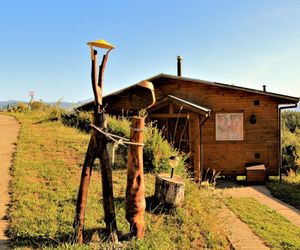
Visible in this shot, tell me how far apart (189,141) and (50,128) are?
5.30m

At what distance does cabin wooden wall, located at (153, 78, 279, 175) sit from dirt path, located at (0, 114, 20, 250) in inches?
272

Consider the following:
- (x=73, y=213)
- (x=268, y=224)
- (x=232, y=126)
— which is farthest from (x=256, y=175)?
(x=73, y=213)

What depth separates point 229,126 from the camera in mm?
13523

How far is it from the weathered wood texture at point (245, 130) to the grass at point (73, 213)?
690cm

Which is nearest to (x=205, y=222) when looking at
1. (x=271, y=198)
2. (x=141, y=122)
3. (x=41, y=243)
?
(x=141, y=122)

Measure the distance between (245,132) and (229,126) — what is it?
719 millimetres

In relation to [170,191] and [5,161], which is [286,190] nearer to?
[170,191]

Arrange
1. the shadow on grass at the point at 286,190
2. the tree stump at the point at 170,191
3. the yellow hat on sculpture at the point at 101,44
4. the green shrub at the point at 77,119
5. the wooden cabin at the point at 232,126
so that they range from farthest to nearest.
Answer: the wooden cabin at the point at 232,126, the green shrub at the point at 77,119, the shadow on grass at the point at 286,190, the tree stump at the point at 170,191, the yellow hat on sculpture at the point at 101,44

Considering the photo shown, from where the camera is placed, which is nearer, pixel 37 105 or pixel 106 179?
pixel 106 179

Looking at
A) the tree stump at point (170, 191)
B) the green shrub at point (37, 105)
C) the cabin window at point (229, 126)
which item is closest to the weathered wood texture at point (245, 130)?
the cabin window at point (229, 126)

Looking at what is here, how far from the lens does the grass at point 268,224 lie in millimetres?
5680

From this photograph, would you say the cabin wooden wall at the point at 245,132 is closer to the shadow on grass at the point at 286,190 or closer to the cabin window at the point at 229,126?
the cabin window at the point at 229,126

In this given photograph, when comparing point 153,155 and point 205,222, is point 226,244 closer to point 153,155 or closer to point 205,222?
point 205,222

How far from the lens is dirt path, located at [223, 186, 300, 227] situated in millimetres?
7722
